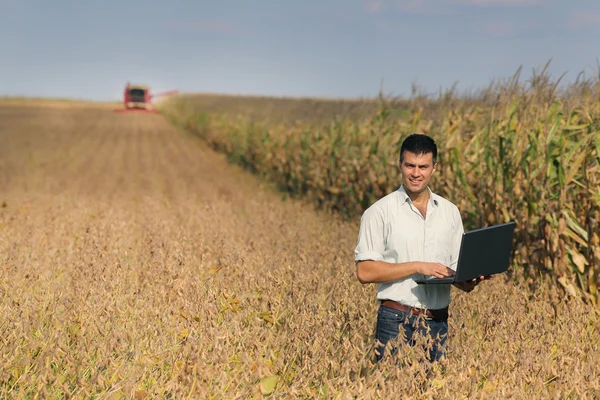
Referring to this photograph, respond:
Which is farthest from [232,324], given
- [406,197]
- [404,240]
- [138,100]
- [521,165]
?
[138,100]

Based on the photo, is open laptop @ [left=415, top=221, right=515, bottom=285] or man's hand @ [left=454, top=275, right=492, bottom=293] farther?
man's hand @ [left=454, top=275, right=492, bottom=293]

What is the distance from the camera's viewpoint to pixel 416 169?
12.2ft

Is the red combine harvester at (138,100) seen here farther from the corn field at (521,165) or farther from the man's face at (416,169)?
the man's face at (416,169)

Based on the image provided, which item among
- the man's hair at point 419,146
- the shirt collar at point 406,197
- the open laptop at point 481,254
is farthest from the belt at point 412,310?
the man's hair at point 419,146

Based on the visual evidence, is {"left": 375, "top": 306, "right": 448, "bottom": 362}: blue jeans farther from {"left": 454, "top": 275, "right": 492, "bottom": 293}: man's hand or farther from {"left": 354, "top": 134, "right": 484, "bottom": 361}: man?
{"left": 454, "top": 275, "right": 492, "bottom": 293}: man's hand

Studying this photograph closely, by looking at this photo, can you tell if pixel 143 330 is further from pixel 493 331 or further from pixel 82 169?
pixel 82 169

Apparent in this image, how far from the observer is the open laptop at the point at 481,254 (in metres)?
3.50

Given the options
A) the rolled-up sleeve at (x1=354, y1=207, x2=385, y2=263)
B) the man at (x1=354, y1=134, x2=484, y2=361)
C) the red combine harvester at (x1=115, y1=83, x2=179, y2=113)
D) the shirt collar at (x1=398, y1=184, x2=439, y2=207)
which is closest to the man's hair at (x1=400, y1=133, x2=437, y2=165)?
the man at (x1=354, y1=134, x2=484, y2=361)

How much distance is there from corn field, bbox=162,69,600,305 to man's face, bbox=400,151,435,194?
2980 millimetres

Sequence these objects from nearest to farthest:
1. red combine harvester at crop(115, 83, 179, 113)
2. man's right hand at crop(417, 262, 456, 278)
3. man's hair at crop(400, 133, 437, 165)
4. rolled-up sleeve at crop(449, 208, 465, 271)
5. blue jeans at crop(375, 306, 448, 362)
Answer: man's right hand at crop(417, 262, 456, 278) < man's hair at crop(400, 133, 437, 165) < blue jeans at crop(375, 306, 448, 362) < rolled-up sleeve at crop(449, 208, 465, 271) < red combine harvester at crop(115, 83, 179, 113)

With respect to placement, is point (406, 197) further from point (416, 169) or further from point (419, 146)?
point (419, 146)

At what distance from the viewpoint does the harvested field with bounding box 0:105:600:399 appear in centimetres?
378

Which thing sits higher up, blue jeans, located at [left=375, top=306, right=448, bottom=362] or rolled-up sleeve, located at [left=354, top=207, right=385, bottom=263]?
rolled-up sleeve, located at [left=354, top=207, right=385, bottom=263]

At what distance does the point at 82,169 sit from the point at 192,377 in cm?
1818
